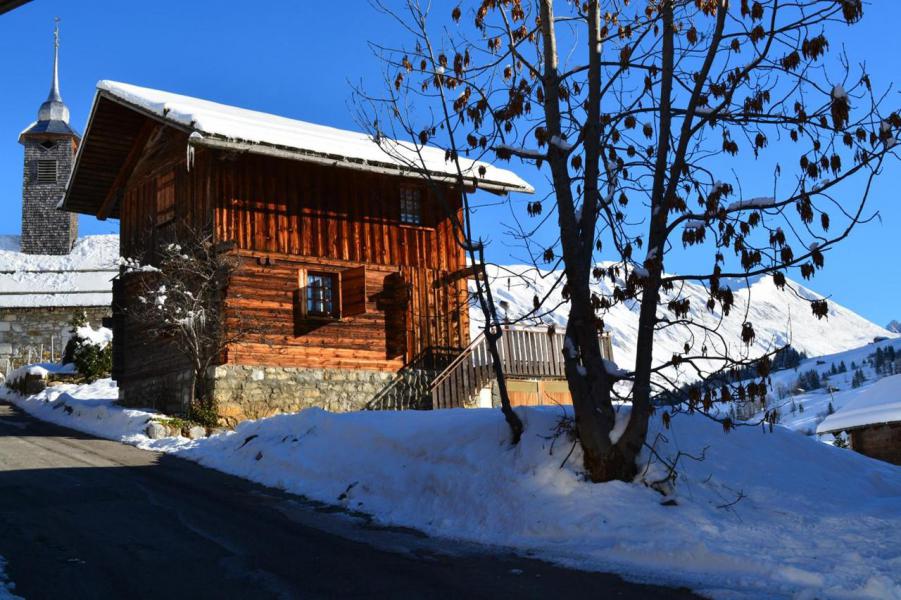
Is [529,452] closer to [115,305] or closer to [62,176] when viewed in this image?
[115,305]

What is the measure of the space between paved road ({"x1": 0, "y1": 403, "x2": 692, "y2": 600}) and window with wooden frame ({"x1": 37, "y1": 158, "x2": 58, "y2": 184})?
3710cm

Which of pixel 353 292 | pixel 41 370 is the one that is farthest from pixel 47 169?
pixel 353 292

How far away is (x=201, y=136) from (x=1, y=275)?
1053 inches

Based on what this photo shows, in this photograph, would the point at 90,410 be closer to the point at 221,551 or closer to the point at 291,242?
the point at 291,242

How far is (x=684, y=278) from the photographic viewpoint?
340 inches

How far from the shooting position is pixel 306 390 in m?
19.2

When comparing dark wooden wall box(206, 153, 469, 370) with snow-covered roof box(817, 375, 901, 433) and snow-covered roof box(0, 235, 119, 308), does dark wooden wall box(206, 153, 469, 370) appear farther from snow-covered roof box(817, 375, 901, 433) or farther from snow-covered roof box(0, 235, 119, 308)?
snow-covered roof box(0, 235, 119, 308)

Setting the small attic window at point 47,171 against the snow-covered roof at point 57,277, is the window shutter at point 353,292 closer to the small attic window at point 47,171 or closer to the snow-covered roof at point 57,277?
the snow-covered roof at point 57,277

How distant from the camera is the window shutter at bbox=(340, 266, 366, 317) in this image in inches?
758

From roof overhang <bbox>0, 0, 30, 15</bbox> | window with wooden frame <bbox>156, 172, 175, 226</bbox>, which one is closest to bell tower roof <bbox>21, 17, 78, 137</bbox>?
window with wooden frame <bbox>156, 172, 175, 226</bbox>

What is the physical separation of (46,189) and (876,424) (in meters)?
39.8

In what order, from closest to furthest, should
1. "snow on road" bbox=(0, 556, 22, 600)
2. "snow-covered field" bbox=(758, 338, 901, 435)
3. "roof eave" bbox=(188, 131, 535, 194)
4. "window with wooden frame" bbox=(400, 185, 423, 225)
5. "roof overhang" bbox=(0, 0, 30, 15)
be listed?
"roof overhang" bbox=(0, 0, 30, 15)
"snow on road" bbox=(0, 556, 22, 600)
"roof eave" bbox=(188, 131, 535, 194)
"window with wooden frame" bbox=(400, 185, 423, 225)
"snow-covered field" bbox=(758, 338, 901, 435)

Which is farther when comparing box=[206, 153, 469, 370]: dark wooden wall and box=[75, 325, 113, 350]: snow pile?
box=[75, 325, 113, 350]: snow pile

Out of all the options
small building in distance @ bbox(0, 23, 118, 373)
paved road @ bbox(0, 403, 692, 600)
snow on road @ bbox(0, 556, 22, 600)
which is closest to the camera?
snow on road @ bbox(0, 556, 22, 600)
